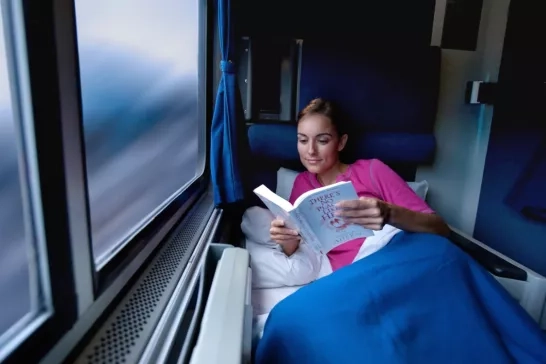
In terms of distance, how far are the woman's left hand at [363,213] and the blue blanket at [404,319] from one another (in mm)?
148

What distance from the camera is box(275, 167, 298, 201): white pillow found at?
2.07 m

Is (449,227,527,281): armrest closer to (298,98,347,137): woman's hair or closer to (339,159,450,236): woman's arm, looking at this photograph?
(339,159,450,236): woman's arm

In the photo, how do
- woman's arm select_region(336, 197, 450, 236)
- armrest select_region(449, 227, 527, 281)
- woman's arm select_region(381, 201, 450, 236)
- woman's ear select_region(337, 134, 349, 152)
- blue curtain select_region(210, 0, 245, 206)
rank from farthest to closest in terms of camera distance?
woman's ear select_region(337, 134, 349, 152) < blue curtain select_region(210, 0, 245, 206) < armrest select_region(449, 227, 527, 281) < woman's arm select_region(381, 201, 450, 236) < woman's arm select_region(336, 197, 450, 236)

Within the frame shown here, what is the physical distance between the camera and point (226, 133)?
5.67ft

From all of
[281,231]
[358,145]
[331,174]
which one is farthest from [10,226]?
[358,145]

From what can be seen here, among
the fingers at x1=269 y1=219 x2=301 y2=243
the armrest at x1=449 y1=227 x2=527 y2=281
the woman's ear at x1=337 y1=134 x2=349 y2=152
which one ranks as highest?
the woman's ear at x1=337 y1=134 x2=349 y2=152

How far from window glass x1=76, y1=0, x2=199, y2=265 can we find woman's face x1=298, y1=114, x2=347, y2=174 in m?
0.68

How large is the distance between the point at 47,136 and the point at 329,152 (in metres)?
1.32

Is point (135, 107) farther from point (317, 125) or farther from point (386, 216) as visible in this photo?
point (386, 216)

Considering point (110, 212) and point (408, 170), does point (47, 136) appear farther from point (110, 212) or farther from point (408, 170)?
point (408, 170)

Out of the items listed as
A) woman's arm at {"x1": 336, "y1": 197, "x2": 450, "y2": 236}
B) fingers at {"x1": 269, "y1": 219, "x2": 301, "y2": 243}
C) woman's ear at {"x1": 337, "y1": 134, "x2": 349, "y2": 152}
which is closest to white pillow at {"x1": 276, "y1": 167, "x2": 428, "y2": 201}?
woman's ear at {"x1": 337, "y1": 134, "x2": 349, "y2": 152}

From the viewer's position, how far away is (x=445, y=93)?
2305 mm

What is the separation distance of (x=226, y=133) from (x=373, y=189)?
2.52ft

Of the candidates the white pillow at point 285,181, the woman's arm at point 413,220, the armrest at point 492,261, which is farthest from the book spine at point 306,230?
the armrest at point 492,261
